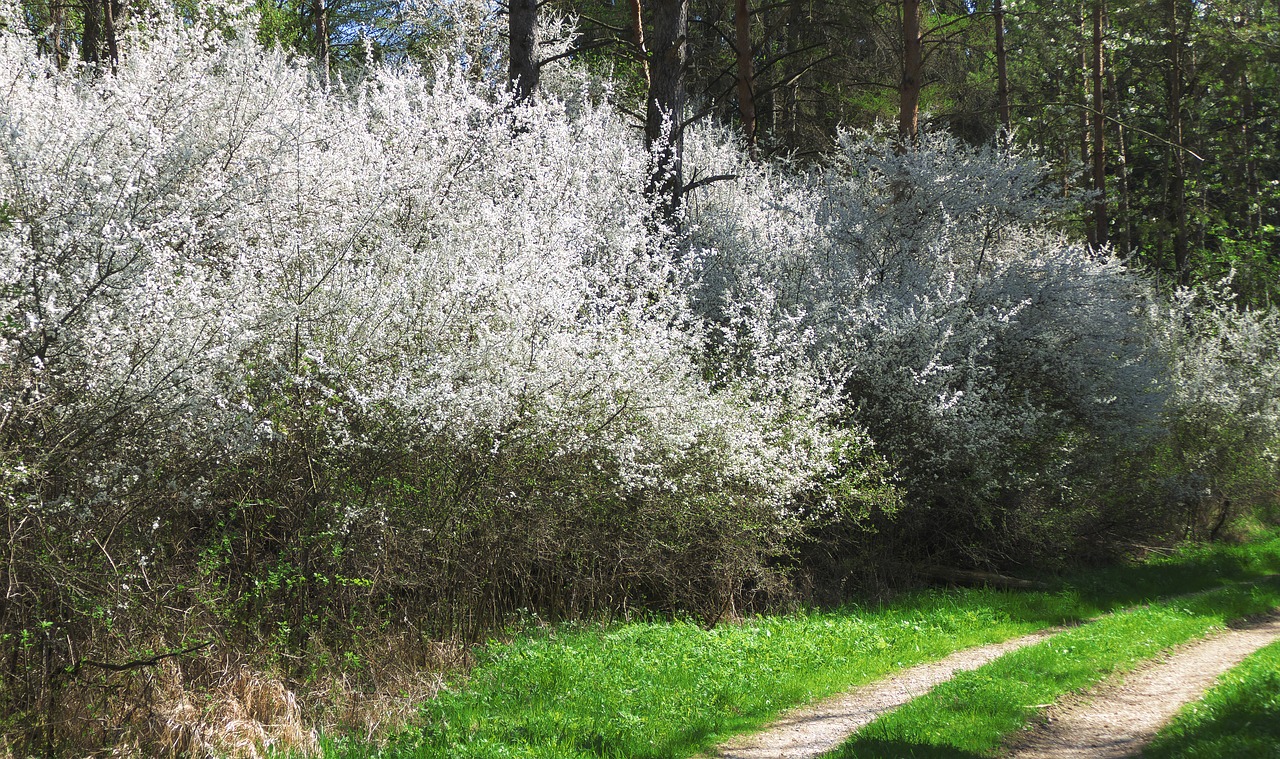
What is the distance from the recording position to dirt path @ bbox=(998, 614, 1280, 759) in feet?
18.7

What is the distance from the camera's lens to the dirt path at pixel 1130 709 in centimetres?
571

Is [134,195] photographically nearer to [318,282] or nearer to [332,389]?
[318,282]

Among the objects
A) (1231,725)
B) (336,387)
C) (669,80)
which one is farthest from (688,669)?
(669,80)

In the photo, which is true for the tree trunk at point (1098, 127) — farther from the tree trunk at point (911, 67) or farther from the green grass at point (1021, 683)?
the green grass at point (1021, 683)

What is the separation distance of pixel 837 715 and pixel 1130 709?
2078mm

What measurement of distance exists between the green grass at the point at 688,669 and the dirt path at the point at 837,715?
0.38 feet

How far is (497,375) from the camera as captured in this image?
6668 millimetres

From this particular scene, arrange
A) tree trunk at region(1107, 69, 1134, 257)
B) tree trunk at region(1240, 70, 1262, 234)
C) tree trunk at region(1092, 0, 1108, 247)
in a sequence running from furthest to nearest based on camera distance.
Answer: tree trunk at region(1240, 70, 1262, 234)
tree trunk at region(1107, 69, 1134, 257)
tree trunk at region(1092, 0, 1108, 247)

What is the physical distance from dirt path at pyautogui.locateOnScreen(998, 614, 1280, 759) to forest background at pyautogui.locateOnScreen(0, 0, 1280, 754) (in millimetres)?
2941

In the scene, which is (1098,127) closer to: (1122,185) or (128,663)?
(1122,185)

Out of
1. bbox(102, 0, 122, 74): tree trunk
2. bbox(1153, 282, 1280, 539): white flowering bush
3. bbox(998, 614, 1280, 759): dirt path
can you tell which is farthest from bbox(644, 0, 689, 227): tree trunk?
bbox(1153, 282, 1280, 539): white flowering bush

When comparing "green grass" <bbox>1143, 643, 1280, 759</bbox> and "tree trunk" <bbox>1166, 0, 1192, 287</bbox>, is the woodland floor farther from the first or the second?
"tree trunk" <bbox>1166, 0, 1192, 287</bbox>

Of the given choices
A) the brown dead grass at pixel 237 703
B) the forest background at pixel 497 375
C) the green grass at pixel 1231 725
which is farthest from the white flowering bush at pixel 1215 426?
the brown dead grass at pixel 237 703

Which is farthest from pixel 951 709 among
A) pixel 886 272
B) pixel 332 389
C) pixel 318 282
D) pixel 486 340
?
pixel 886 272
